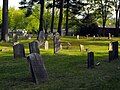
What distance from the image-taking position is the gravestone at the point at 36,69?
A: 1342 cm

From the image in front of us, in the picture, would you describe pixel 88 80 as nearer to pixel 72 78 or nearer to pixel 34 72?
pixel 72 78

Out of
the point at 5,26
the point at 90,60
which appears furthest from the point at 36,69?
the point at 5,26

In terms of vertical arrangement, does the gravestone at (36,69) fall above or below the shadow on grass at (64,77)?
above

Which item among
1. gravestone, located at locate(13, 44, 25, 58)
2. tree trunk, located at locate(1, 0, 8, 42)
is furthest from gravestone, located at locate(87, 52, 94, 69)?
tree trunk, located at locate(1, 0, 8, 42)

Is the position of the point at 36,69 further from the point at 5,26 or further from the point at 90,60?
the point at 5,26

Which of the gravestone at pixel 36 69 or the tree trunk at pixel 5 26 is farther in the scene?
the tree trunk at pixel 5 26

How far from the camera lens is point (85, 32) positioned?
82.7 m

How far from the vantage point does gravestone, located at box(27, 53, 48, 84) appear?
1342cm

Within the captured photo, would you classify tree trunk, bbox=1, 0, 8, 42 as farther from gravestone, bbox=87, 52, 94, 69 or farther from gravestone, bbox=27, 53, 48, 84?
gravestone, bbox=27, 53, 48, 84

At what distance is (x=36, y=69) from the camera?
13.5 m

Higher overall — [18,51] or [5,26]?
[5,26]

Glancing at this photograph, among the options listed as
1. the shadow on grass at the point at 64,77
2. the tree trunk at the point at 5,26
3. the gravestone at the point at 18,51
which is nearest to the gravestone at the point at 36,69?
the shadow on grass at the point at 64,77

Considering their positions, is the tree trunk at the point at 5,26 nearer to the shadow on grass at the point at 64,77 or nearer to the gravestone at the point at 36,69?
the shadow on grass at the point at 64,77

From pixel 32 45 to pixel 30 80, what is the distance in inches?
320
